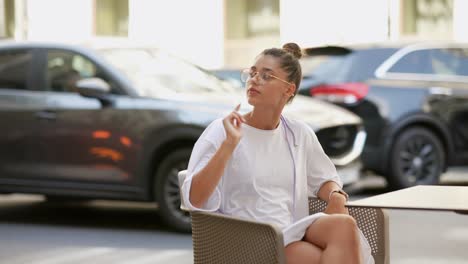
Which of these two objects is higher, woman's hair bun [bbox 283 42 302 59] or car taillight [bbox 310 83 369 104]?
woman's hair bun [bbox 283 42 302 59]

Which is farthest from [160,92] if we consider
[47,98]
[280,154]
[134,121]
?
[280,154]

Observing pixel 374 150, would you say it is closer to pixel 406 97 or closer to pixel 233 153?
pixel 406 97

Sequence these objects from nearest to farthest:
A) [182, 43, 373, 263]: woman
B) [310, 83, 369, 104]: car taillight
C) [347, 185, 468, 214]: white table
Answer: [347, 185, 468, 214]: white table
[182, 43, 373, 263]: woman
[310, 83, 369, 104]: car taillight

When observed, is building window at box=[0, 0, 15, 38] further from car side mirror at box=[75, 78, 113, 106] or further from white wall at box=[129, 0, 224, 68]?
car side mirror at box=[75, 78, 113, 106]

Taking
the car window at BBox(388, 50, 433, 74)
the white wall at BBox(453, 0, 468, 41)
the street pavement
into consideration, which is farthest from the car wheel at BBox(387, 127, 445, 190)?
the white wall at BBox(453, 0, 468, 41)

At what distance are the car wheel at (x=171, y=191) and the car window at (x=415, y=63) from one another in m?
3.77

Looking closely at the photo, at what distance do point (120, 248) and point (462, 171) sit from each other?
794cm

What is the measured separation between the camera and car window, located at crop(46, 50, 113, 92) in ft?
34.0

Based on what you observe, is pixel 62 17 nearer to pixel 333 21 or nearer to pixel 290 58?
pixel 333 21

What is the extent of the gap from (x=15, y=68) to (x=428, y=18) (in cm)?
1584

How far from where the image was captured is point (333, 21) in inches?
1015

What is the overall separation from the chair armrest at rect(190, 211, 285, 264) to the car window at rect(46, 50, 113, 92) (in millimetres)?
5806

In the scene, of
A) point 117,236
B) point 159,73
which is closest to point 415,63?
point 159,73

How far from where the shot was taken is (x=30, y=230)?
1007cm
